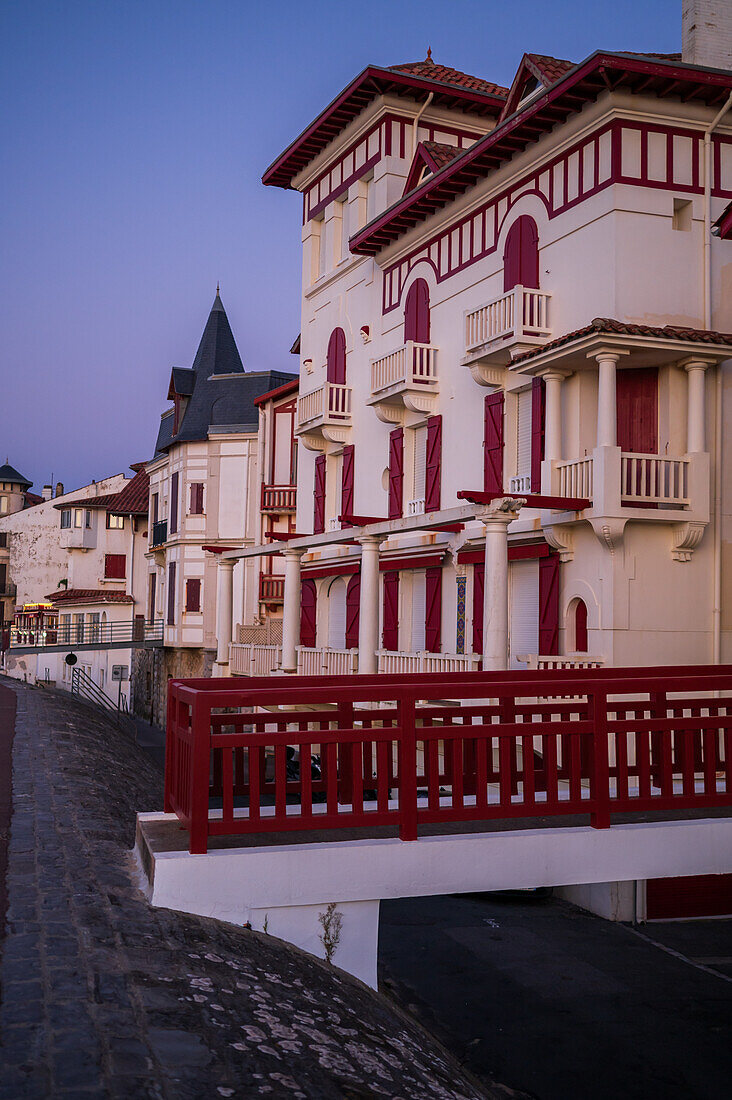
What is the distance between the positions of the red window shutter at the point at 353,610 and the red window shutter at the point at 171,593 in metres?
17.6

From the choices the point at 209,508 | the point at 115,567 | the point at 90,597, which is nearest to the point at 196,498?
the point at 209,508

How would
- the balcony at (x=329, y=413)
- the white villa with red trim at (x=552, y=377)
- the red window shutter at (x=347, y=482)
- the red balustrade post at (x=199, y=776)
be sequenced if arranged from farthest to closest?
the red window shutter at (x=347, y=482) → the balcony at (x=329, y=413) → the white villa with red trim at (x=552, y=377) → the red balustrade post at (x=199, y=776)

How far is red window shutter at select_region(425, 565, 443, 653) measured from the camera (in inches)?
856

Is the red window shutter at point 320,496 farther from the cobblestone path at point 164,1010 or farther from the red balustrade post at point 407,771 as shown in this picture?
the red balustrade post at point 407,771

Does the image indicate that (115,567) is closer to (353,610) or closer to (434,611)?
(353,610)

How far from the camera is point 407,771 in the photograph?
23.0ft

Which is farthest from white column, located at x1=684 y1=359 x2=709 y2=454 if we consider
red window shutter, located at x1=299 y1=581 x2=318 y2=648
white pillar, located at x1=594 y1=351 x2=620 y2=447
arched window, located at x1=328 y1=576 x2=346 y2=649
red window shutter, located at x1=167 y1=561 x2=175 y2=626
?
red window shutter, located at x1=167 y1=561 x2=175 y2=626

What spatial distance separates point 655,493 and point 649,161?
514 cm

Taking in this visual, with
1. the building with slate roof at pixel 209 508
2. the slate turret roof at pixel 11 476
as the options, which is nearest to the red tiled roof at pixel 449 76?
the building with slate roof at pixel 209 508

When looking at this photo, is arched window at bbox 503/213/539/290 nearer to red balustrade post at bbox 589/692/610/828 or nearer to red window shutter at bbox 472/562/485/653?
red window shutter at bbox 472/562/485/653

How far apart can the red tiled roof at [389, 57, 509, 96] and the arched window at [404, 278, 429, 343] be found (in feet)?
17.2

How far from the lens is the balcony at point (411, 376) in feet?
70.1

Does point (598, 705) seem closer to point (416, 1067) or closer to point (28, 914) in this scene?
point (416, 1067)

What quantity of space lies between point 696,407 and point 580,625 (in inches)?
150
